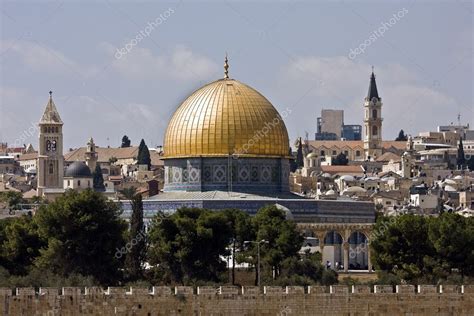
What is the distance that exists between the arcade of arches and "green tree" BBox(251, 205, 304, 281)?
68.9 ft

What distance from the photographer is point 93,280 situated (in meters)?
65.1

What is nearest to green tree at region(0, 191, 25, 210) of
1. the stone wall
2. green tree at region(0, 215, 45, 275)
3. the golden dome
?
the golden dome

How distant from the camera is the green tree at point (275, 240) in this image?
2859 inches

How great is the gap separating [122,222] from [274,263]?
560 cm

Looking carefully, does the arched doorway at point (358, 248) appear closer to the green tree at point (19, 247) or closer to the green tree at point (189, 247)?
the green tree at point (189, 247)

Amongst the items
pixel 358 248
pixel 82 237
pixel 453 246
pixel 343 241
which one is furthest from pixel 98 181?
pixel 453 246

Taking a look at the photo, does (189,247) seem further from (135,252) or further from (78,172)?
(78,172)

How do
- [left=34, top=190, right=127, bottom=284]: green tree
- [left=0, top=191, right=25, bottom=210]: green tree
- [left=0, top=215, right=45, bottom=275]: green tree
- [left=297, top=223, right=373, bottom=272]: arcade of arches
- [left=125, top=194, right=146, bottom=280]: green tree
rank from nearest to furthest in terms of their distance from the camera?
[left=34, top=190, right=127, bottom=284]: green tree → [left=0, top=215, right=45, bottom=275]: green tree → [left=125, top=194, right=146, bottom=280]: green tree → [left=297, top=223, right=373, bottom=272]: arcade of arches → [left=0, top=191, right=25, bottom=210]: green tree

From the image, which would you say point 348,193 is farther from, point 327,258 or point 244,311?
point 244,311

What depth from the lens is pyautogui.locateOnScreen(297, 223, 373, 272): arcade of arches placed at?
101312 millimetres

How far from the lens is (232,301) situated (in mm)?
51719

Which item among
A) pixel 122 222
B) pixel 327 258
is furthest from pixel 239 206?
pixel 122 222

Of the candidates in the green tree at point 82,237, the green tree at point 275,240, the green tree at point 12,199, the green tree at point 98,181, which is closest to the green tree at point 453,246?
the green tree at point 275,240

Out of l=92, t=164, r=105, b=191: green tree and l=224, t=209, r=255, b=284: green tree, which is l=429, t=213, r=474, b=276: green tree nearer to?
l=224, t=209, r=255, b=284: green tree
